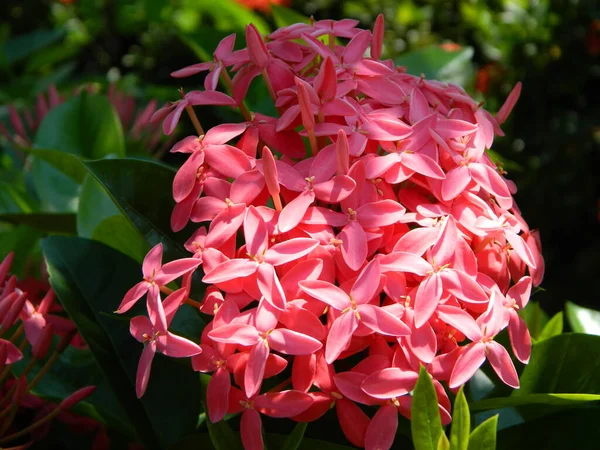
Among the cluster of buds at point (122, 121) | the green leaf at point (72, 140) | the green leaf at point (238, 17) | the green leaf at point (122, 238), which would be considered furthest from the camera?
the green leaf at point (238, 17)

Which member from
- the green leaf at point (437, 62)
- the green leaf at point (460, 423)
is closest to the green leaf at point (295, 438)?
the green leaf at point (460, 423)

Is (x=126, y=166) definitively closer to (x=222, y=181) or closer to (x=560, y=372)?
(x=222, y=181)

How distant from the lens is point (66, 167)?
3.83ft

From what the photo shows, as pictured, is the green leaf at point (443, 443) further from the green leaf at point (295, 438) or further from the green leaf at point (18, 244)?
the green leaf at point (18, 244)

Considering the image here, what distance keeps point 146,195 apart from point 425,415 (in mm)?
341

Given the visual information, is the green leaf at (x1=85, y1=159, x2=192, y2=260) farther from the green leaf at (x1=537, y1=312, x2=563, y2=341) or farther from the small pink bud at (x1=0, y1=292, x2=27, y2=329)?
the green leaf at (x1=537, y1=312, x2=563, y2=341)

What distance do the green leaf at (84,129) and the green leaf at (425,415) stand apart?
2.81 feet

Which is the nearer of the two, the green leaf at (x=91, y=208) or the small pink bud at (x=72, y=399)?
the small pink bud at (x=72, y=399)

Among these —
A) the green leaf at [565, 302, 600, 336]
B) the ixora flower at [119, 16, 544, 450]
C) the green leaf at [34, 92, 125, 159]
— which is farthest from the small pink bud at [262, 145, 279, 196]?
the green leaf at [34, 92, 125, 159]

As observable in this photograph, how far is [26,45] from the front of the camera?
2764 millimetres

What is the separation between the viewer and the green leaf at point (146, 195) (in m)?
0.70

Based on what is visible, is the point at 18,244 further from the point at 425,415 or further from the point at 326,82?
the point at 425,415

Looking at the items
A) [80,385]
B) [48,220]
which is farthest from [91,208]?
[80,385]

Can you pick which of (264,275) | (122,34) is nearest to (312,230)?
(264,275)
